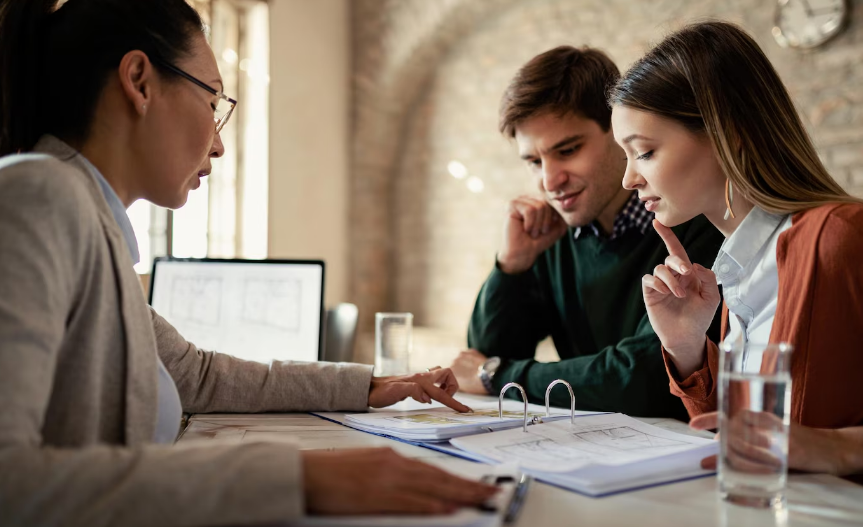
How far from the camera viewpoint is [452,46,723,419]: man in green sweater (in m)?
2.04

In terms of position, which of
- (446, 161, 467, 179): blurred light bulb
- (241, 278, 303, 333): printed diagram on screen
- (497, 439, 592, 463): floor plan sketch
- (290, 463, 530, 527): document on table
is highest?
(446, 161, 467, 179): blurred light bulb

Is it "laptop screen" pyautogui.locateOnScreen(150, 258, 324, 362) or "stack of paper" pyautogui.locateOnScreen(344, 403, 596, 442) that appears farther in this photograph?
"laptop screen" pyautogui.locateOnScreen(150, 258, 324, 362)

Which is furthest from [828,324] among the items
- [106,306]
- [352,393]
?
[106,306]

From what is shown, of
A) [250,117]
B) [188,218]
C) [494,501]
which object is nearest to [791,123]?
[494,501]

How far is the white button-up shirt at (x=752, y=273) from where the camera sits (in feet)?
4.34

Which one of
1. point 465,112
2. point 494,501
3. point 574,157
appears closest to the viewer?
point 494,501

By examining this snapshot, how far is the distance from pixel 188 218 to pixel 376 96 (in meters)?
2.13

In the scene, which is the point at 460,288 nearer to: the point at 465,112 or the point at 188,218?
the point at 465,112

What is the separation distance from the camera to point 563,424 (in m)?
1.34

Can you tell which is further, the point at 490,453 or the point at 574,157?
the point at 574,157

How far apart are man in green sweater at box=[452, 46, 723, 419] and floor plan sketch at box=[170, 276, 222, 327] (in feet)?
2.58

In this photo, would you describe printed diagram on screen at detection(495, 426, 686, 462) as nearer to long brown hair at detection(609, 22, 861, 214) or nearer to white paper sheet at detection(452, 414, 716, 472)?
white paper sheet at detection(452, 414, 716, 472)

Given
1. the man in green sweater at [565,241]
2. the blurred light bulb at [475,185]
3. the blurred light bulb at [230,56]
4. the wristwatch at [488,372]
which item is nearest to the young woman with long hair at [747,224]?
the man in green sweater at [565,241]

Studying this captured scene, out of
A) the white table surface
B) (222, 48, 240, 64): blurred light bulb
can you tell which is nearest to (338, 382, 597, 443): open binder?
the white table surface
